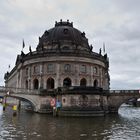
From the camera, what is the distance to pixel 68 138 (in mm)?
21484

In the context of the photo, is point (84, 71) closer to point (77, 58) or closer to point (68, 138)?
point (77, 58)

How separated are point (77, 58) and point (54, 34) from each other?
13.4 metres

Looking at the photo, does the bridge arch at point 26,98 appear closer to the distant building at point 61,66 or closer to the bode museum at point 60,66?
the bode museum at point 60,66

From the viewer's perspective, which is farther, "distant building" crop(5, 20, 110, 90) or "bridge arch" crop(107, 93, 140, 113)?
"distant building" crop(5, 20, 110, 90)

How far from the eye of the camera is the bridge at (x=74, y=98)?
4494cm

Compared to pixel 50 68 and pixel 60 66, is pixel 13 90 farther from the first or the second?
pixel 60 66

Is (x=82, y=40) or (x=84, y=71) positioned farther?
(x=82, y=40)

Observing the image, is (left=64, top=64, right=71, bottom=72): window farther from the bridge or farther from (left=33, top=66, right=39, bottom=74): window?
the bridge

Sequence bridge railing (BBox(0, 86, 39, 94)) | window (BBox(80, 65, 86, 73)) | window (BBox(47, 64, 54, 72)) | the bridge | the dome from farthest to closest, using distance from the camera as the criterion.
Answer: the dome
window (BBox(80, 65, 86, 73))
window (BBox(47, 64, 54, 72))
bridge railing (BBox(0, 86, 39, 94))
the bridge

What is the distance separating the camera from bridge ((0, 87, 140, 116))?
147 feet

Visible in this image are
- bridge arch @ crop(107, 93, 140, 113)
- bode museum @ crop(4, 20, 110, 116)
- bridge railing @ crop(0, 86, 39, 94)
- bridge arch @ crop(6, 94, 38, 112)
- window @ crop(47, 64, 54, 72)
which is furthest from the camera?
window @ crop(47, 64, 54, 72)

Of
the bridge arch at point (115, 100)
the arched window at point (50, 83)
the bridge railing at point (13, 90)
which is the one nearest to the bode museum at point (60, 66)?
the arched window at point (50, 83)

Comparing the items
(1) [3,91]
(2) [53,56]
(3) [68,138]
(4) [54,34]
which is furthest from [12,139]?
(4) [54,34]

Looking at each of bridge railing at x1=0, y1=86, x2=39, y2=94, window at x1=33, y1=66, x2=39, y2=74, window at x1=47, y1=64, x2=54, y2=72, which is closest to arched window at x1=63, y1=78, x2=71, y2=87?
window at x1=47, y1=64, x2=54, y2=72
